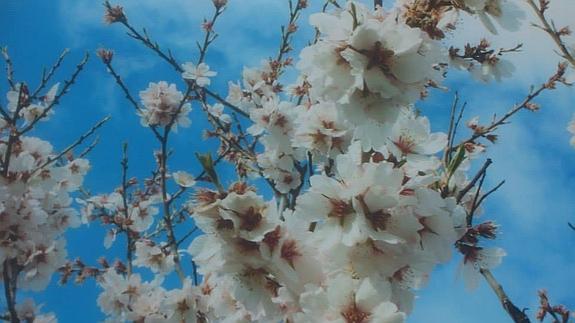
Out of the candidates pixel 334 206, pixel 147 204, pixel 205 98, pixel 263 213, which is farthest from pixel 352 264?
pixel 147 204

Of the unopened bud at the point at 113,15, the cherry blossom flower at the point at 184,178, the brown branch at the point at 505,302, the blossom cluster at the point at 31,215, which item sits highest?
the unopened bud at the point at 113,15

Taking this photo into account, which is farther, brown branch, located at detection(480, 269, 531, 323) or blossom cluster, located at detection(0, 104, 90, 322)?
blossom cluster, located at detection(0, 104, 90, 322)

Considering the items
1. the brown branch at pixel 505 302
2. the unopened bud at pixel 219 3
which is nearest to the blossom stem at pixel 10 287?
the brown branch at pixel 505 302

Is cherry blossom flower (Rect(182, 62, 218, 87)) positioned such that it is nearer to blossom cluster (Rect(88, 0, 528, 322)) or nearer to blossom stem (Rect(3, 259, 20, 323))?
blossom stem (Rect(3, 259, 20, 323))

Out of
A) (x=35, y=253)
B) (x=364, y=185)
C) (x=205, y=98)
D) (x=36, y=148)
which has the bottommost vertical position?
(x=364, y=185)

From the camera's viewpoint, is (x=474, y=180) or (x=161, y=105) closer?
(x=474, y=180)

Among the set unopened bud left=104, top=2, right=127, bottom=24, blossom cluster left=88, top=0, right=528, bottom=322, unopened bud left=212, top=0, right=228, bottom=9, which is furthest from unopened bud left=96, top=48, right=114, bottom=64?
blossom cluster left=88, top=0, right=528, bottom=322

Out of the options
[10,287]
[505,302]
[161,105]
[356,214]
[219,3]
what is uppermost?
[219,3]

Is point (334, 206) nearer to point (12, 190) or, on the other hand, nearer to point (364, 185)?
point (364, 185)

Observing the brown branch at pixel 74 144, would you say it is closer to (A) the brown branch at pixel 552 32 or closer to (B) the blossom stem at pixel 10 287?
(B) the blossom stem at pixel 10 287

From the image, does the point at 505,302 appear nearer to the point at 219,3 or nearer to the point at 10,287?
the point at 10,287

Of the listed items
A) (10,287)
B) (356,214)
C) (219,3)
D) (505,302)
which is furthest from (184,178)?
(356,214)
